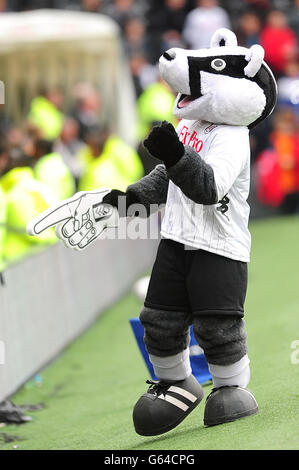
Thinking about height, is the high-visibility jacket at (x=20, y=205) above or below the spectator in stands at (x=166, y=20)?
below

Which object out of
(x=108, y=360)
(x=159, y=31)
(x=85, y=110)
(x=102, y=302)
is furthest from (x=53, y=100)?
(x=108, y=360)

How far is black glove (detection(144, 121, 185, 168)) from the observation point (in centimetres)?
481

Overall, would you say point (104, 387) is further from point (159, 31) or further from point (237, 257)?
point (159, 31)

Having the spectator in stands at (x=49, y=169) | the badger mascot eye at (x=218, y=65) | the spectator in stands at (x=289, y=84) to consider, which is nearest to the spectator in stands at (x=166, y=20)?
the spectator in stands at (x=289, y=84)

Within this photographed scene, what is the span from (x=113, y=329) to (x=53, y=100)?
19.6 ft

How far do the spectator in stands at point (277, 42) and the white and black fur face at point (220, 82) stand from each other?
11658mm

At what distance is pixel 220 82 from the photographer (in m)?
5.16

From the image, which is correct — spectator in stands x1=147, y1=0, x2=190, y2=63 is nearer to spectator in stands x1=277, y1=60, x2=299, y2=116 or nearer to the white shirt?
spectator in stands x1=277, y1=60, x2=299, y2=116

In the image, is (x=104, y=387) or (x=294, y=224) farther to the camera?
(x=294, y=224)

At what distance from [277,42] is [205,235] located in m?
12.4

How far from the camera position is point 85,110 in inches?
623

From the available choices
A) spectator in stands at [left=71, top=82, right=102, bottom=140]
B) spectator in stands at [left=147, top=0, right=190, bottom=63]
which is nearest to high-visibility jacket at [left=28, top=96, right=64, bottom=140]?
spectator in stands at [left=71, top=82, right=102, bottom=140]

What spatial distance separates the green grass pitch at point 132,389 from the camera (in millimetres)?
5105

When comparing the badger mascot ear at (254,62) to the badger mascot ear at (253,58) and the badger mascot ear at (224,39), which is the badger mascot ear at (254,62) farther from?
the badger mascot ear at (224,39)
